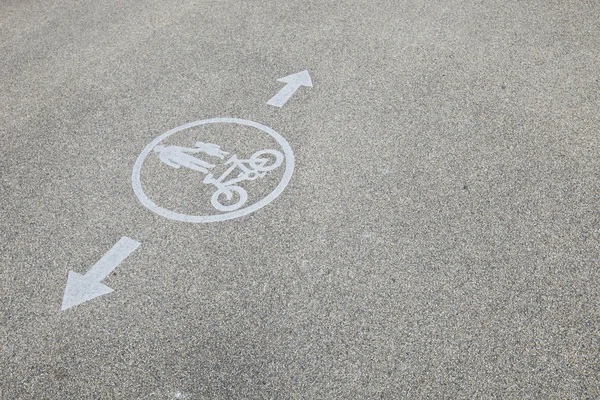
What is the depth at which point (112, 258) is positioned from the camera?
401 centimetres

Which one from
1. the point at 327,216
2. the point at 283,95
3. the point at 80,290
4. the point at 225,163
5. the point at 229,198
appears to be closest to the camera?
the point at 80,290

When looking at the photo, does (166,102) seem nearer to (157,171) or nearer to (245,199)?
(157,171)

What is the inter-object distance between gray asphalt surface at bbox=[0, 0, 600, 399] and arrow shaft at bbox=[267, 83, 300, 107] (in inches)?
3.4

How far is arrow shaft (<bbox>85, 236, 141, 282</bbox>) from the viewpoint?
3.91 m

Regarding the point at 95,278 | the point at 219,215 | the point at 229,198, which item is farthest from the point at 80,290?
the point at 229,198

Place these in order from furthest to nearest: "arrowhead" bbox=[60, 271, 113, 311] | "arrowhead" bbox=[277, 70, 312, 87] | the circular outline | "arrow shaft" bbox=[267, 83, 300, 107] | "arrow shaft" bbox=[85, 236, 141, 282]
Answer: "arrowhead" bbox=[277, 70, 312, 87] < "arrow shaft" bbox=[267, 83, 300, 107] < the circular outline < "arrow shaft" bbox=[85, 236, 141, 282] < "arrowhead" bbox=[60, 271, 113, 311]

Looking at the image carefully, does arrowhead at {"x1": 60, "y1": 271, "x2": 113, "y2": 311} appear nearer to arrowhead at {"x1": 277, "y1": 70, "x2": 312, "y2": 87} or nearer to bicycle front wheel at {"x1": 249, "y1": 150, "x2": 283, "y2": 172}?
bicycle front wheel at {"x1": 249, "y1": 150, "x2": 283, "y2": 172}

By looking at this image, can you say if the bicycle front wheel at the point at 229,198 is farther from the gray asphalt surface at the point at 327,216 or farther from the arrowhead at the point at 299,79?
the arrowhead at the point at 299,79

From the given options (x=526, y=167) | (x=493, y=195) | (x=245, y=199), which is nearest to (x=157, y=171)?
(x=245, y=199)

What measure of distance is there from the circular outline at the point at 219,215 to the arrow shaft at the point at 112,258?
14.0 inches

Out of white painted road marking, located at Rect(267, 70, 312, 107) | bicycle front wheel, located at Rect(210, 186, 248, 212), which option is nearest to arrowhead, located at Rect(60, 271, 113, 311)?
bicycle front wheel, located at Rect(210, 186, 248, 212)

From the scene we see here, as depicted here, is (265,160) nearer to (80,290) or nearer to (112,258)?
(112,258)

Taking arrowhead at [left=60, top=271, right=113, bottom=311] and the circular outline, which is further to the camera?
the circular outline

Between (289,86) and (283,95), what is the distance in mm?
179
